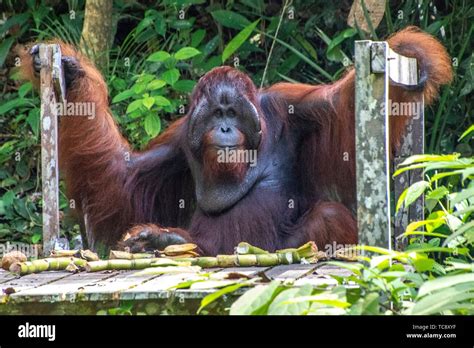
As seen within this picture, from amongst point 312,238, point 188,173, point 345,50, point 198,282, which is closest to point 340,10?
point 345,50

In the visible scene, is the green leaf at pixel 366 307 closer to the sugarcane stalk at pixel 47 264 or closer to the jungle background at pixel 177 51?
the sugarcane stalk at pixel 47 264

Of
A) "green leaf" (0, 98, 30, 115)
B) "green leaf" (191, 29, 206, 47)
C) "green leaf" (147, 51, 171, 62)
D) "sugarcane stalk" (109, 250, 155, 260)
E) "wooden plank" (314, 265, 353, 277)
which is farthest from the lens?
"green leaf" (191, 29, 206, 47)

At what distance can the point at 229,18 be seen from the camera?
786 centimetres

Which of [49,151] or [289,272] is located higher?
[49,151]

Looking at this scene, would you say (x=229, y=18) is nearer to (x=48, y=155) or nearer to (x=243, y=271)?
(x=48, y=155)

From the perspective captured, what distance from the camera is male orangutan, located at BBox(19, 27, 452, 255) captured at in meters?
5.49

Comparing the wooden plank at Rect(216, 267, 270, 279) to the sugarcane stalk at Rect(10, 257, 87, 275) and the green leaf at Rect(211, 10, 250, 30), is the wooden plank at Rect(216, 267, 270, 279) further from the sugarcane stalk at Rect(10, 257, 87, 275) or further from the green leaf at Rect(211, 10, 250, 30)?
the green leaf at Rect(211, 10, 250, 30)

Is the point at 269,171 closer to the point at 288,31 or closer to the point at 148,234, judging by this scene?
the point at 148,234

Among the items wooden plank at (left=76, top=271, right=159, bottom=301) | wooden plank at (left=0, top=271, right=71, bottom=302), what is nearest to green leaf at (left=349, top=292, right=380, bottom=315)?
wooden plank at (left=76, top=271, right=159, bottom=301)

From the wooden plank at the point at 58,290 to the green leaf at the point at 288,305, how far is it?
120 cm

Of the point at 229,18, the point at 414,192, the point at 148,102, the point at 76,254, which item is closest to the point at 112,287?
the point at 76,254

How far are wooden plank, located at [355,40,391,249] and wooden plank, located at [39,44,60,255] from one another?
1882 mm

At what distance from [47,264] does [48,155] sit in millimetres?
713
